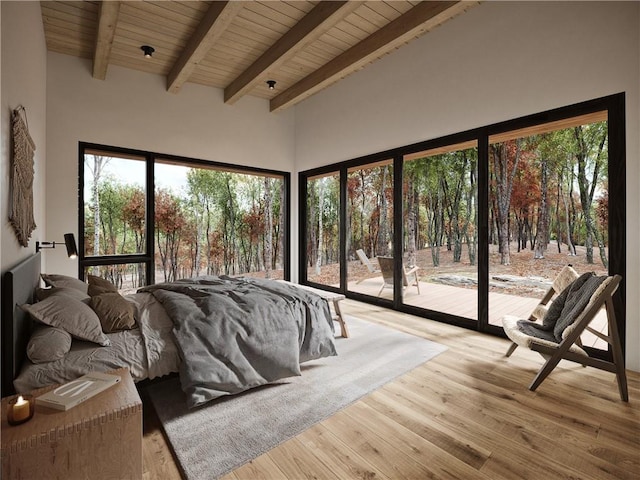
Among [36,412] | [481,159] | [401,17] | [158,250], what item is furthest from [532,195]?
[158,250]

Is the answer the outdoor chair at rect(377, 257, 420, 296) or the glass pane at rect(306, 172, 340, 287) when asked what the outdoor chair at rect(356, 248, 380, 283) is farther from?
the glass pane at rect(306, 172, 340, 287)

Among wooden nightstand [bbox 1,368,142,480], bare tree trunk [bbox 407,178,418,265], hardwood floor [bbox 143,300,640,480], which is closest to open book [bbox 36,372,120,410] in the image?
wooden nightstand [bbox 1,368,142,480]

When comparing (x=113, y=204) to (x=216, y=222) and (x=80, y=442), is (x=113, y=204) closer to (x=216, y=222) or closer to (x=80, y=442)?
(x=216, y=222)

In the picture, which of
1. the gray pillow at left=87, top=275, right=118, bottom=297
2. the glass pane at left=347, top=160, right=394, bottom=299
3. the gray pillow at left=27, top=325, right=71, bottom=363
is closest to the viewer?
the gray pillow at left=27, top=325, right=71, bottom=363

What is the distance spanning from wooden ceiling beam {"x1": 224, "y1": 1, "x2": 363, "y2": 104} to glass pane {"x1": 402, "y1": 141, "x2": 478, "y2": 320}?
1870 millimetres

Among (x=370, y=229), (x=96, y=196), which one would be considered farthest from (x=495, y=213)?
(x=96, y=196)

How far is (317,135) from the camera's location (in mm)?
5617

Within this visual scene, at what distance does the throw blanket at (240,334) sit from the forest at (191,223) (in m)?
1.98

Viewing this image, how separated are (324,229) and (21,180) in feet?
13.5

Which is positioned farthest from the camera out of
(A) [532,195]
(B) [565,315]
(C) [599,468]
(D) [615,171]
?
(A) [532,195]

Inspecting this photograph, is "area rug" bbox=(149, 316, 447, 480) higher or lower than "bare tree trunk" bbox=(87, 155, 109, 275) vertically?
lower

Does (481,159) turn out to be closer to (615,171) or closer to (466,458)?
(615,171)

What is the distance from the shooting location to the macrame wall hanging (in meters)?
1.92

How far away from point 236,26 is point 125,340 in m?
3.35
